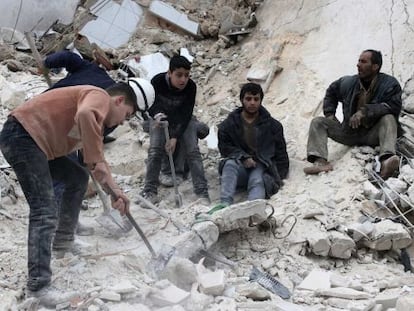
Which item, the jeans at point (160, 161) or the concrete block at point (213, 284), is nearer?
the concrete block at point (213, 284)

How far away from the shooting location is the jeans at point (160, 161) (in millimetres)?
5954

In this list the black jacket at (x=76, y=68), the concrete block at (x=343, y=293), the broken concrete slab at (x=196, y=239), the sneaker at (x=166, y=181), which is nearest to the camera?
the concrete block at (x=343, y=293)

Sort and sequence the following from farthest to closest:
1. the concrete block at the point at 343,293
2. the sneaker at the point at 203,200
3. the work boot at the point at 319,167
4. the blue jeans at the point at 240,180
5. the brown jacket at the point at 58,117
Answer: the work boot at the point at 319,167 < the sneaker at the point at 203,200 < the blue jeans at the point at 240,180 < the concrete block at the point at 343,293 < the brown jacket at the point at 58,117

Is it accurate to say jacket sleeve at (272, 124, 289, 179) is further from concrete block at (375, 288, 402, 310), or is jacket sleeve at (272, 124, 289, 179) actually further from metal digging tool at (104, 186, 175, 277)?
concrete block at (375, 288, 402, 310)

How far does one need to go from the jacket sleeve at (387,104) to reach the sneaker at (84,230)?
2.60m

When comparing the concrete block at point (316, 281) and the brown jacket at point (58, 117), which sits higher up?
the brown jacket at point (58, 117)

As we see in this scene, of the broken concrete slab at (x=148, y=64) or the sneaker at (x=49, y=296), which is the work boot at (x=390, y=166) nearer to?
the sneaker at (x=49, y=296)

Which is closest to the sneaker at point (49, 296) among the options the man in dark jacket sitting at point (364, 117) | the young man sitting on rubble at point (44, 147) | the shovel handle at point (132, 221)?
the young man sitting on rubble at point (44, 147)

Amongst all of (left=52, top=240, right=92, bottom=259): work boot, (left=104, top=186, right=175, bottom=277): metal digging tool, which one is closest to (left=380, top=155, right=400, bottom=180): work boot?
→ (left=104, top=186, right=175, bottom=277): metal digging tool

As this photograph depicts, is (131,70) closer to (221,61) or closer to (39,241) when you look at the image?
(221,61)

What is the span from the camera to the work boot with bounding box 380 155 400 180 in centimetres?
566

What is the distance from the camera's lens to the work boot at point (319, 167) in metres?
6.03

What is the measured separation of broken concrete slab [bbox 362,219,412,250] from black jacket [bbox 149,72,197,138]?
196 cm

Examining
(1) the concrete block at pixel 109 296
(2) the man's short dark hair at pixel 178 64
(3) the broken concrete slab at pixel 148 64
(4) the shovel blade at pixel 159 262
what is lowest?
(1) the concrete block at pixel 109 296
